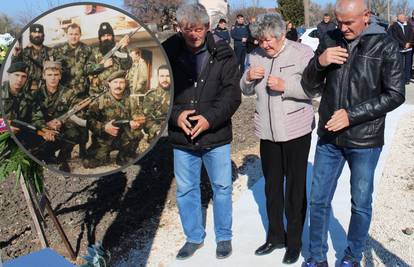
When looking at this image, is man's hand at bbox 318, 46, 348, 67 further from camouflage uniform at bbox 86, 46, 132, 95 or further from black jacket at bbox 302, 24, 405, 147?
camouflage uniform at bbox 86, 46, 132, 95

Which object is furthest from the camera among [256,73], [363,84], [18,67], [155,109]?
[256,73]

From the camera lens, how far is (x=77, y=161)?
227cm

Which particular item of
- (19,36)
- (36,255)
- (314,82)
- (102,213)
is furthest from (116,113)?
(102,213)

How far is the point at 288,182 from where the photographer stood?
3.60 metres

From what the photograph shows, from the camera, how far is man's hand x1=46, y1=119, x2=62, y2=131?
2.16m

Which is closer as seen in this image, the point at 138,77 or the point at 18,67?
the point at 18,67

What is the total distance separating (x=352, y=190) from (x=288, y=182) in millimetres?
522

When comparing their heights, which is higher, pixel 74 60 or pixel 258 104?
pixel 74 60

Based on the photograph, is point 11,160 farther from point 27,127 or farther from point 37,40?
point 37,40

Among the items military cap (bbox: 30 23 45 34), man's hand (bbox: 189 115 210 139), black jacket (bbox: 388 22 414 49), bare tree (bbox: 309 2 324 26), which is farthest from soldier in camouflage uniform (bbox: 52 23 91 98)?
bare tree (bbox: 309 2 324 26)

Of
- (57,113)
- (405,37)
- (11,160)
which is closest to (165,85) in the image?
(57,113)

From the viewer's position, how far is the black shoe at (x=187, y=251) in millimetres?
3886

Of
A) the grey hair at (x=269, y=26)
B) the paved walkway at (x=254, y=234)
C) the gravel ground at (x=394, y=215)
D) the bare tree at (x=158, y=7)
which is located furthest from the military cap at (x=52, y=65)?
the bare tree at (x=158, y=7)

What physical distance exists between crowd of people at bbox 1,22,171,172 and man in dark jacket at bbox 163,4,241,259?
1.04 m
